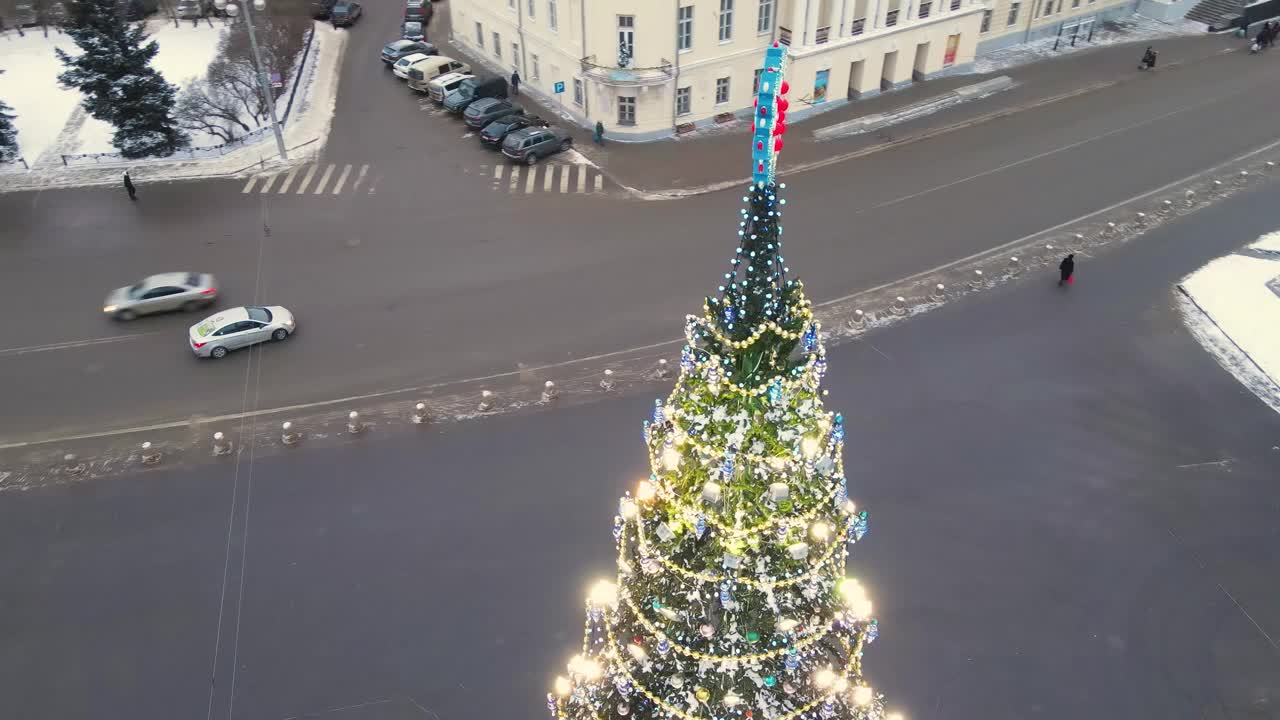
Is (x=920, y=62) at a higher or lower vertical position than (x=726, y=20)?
lower

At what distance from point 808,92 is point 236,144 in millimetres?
23535

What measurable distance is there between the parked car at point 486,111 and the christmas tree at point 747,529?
28.1 m

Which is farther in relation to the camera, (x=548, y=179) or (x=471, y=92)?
(x=471, y=92)

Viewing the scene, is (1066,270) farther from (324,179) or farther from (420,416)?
(324,179)

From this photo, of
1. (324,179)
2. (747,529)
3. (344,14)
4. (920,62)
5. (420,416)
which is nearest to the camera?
(747,529)

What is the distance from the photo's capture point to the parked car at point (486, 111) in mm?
35562

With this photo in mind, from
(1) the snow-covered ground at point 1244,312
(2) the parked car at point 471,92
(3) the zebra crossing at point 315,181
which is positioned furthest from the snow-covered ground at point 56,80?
(1) the snow-covered ground at point 1244,312

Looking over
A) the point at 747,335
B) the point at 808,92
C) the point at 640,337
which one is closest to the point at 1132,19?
the point at 808,92

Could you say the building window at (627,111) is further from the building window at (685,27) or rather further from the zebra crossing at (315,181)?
the zebra crossing at (315,181)

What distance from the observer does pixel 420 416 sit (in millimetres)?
22297

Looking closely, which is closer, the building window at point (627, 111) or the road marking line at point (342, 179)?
the road marking line at point (342, 179)

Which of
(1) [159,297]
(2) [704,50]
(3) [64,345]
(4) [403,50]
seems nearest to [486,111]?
(4) [403,50]

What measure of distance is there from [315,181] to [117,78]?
8.71 metres

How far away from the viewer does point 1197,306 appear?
86.5ft
